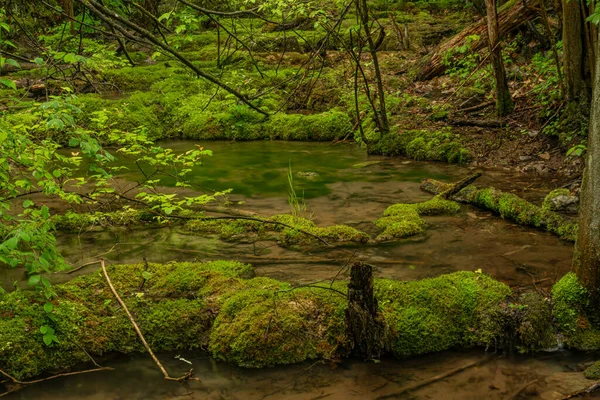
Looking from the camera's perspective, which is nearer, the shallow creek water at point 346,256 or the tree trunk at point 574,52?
the shallow creek water at point 346,256

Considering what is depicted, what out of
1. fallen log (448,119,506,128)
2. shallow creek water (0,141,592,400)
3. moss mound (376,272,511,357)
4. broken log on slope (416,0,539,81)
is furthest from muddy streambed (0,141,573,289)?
broken log on slope (416,0,539,81)

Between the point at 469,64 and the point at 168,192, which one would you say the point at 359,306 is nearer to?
the point at 168,192

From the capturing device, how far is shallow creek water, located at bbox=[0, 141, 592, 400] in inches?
148

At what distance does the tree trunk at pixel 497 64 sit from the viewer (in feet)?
30.7

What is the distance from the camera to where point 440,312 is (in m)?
4.31

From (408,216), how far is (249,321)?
3.34m

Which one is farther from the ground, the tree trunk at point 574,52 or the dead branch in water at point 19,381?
the tree trunk at point 574,52

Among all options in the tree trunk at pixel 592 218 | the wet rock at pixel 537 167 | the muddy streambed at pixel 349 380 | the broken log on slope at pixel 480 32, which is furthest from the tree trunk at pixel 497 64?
the muddy streambed at pixel 349 380

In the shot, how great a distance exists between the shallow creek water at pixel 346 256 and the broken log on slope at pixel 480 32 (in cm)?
386

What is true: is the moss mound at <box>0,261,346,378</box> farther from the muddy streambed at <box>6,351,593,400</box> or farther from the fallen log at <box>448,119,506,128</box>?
the fallen log at <box>448,119,506,128</box>

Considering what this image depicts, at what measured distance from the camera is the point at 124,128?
12.8 metres

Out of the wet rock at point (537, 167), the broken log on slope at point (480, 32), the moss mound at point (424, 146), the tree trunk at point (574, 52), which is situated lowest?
the wet rock at point (537, 167)

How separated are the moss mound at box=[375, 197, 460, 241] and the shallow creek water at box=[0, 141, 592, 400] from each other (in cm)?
15

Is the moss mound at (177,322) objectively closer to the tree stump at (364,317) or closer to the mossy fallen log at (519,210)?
the tree stump at (364,317)
